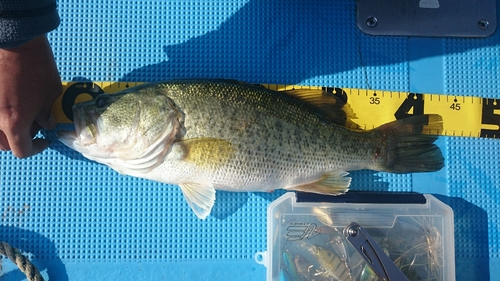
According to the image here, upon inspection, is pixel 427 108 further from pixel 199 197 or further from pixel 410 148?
pixel 199 197

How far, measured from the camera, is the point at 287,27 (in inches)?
95.3

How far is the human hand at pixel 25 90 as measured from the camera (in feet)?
5.60

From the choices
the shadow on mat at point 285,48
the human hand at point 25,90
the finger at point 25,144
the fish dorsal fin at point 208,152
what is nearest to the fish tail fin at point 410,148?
the shadow on mat at point 285,48

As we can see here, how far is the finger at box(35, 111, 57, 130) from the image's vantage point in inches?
80.3

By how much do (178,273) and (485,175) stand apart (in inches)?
72.2

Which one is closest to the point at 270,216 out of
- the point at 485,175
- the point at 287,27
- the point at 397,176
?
the point at 397,176

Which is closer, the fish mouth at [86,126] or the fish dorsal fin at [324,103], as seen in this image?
the fish mouth at [86,126]

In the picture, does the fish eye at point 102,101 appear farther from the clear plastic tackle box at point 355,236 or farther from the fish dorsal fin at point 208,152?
the clear plastic tackle box at point 355,236

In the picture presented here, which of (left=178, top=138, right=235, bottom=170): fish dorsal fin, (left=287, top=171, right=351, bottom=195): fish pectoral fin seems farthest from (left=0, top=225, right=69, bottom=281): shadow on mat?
(left=287, top=171, right=351, bottom=195): fish pectoral fin

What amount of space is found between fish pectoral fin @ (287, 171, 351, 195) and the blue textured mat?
0.78 ft

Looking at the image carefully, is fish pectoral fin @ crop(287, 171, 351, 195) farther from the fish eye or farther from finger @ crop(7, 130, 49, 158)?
finger @ crop(7, 130, 49, 158)

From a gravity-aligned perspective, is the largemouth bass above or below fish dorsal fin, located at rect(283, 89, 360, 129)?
below

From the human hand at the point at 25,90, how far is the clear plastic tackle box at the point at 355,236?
1.24 meters

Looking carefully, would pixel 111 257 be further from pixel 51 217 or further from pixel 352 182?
pixel 352 182
